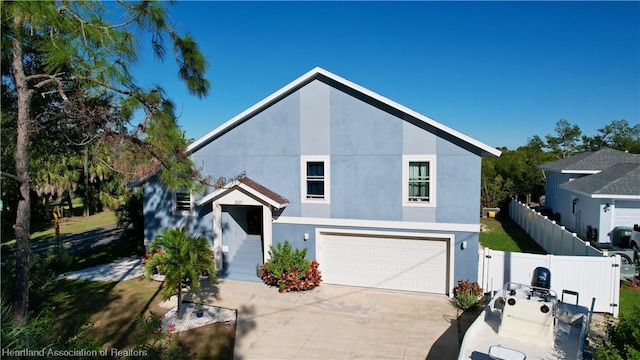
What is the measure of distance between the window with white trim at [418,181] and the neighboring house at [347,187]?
33 millimetres

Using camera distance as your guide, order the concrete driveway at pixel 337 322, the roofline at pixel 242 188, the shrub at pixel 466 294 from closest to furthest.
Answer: the concrete driveway at pixel 337 322 → the shrub at pixel 466 294 → the roofline at pixel 242 188

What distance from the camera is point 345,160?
43.6ft

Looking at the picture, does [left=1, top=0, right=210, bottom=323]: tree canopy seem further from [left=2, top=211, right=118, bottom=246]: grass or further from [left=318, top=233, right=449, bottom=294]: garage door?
[left=2, top=211, right=118, bottom=246]: grass

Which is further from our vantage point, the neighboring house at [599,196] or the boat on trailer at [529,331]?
the neighboring house at [599,196]

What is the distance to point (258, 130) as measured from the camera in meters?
14.3

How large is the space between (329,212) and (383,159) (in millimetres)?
2745

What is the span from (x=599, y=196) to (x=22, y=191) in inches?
796

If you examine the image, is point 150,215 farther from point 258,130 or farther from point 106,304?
point 258,130

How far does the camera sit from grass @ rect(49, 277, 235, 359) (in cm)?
924

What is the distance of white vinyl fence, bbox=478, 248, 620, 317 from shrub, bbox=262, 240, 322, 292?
19.6 ft

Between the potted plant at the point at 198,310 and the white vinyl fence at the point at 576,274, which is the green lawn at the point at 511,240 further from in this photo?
the potted plant at the point at 198,310

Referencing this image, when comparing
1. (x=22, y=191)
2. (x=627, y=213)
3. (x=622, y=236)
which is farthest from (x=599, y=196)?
(x=22, y=191)

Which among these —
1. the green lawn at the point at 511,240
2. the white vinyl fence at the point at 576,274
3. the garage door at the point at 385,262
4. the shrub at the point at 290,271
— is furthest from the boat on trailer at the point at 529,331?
the shrub at the point at 290,271

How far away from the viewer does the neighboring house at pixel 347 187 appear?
12.2 metres
